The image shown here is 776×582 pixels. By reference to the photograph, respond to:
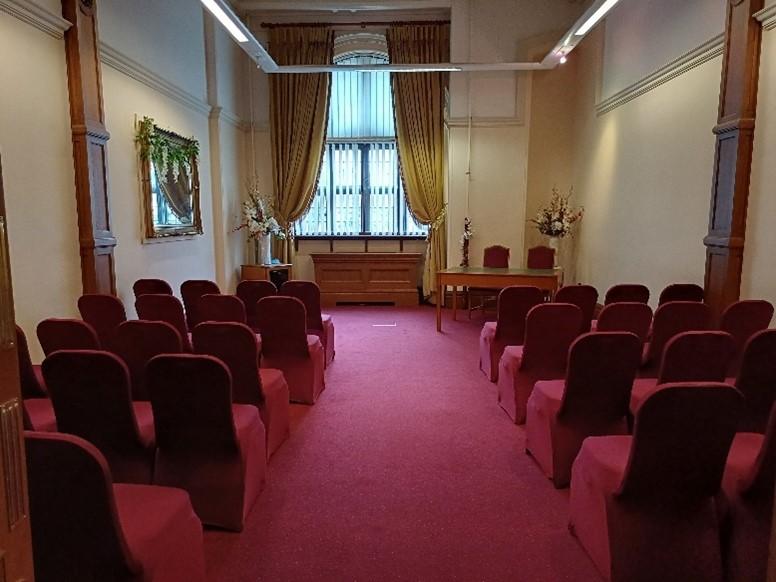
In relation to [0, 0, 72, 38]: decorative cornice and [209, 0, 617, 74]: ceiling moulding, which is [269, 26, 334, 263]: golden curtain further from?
[0, 0, 72, 38]: decorative cornice

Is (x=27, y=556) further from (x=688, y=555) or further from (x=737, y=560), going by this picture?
(x=737, y=560)

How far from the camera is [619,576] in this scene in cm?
205

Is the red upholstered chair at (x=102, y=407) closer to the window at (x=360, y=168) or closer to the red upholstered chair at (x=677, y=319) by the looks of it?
the red upholstered chair at (x=677, y=319)

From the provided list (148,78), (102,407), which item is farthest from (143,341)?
(148,78)

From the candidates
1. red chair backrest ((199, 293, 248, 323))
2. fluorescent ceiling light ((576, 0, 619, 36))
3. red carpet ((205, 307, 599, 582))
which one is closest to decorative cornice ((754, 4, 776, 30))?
fluorescent ceiling light ((576, 0, 619, 36))

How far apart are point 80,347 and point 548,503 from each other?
256 centimetres

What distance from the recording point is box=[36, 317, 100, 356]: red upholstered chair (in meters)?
2.88

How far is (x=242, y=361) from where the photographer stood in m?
2.98

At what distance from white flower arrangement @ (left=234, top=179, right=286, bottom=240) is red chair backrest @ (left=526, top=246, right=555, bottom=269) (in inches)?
150

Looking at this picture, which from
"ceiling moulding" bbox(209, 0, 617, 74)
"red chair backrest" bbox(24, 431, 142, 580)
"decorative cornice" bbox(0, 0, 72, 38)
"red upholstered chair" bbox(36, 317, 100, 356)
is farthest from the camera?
"ceiling moulding" bbox(209, 0, 617, 74)

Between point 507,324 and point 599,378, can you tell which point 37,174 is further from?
point 599,378

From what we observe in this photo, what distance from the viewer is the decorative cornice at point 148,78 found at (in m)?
4.99

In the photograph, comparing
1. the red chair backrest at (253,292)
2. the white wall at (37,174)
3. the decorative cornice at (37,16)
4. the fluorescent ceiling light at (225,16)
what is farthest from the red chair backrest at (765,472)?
the fluorescent ceiling light at (225,16)

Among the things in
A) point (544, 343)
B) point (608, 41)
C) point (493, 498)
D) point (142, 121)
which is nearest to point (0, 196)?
point (493, 498)
